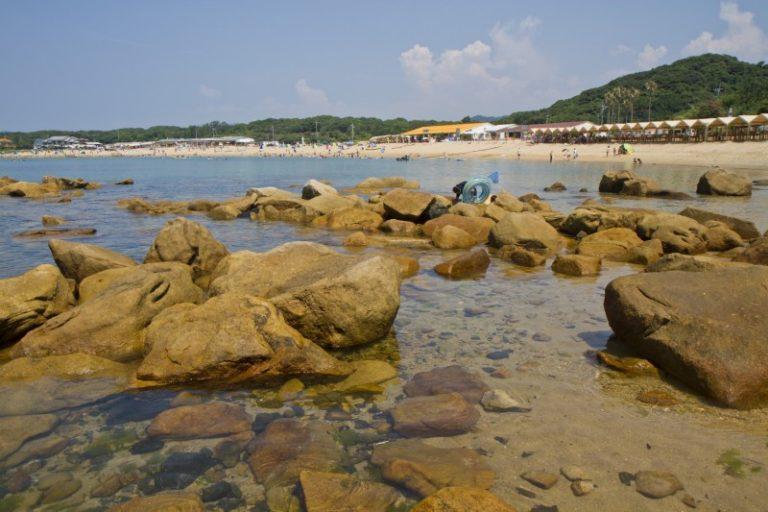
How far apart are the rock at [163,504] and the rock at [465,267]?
22.6 ft

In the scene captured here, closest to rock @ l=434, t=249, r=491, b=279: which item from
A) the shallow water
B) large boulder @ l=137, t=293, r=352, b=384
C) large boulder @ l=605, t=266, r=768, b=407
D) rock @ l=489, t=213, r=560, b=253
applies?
the shallow water

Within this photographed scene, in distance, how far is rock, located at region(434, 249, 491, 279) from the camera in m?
10.0

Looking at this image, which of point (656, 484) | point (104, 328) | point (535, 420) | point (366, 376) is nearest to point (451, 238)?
point (366, 376)

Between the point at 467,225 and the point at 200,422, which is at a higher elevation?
the point at 467,225

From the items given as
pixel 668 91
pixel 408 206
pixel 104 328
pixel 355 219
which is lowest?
pixel 355 219

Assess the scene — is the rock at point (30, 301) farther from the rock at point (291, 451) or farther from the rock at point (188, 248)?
the rock at point (291, 451)

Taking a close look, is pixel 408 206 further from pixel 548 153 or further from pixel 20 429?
pixel 548 153

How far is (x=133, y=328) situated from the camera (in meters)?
6.47

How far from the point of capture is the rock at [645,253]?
11.1 m

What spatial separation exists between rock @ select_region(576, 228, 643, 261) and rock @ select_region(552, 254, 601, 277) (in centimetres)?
143

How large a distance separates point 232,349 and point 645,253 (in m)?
9.04

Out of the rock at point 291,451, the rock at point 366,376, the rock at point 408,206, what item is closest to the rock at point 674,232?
the rock at point 408,206

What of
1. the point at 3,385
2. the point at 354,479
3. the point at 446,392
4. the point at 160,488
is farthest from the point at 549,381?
the point at 3,385

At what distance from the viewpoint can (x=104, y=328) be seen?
633 centimetres
